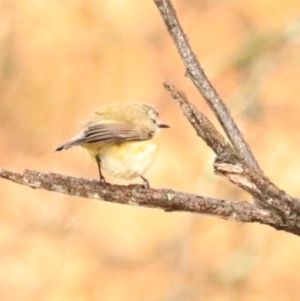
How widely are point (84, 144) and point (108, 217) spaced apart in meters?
3.13

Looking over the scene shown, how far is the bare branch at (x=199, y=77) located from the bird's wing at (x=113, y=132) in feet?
1.25

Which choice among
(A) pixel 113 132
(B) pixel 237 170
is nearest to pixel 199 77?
(B) pixel 237 170

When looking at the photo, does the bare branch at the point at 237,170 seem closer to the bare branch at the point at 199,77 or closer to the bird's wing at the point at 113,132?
the bare branch at the point at 199,77

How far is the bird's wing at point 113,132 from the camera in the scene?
1723 millimetres

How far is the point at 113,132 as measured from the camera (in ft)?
5.90

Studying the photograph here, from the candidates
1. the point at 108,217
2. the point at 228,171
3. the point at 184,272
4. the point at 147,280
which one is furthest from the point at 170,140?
the point at 228,171

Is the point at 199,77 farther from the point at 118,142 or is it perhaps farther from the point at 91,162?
the point at 91,162

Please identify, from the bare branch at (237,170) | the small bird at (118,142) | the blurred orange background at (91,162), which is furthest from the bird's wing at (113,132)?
the blurred orange background at (91,162)

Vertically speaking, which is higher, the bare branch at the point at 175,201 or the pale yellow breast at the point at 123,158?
the pale yellow breast at the point at 123,158

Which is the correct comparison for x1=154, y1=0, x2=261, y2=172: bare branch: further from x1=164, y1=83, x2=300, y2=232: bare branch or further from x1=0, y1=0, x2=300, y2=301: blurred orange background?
x1=0, y1=0, x2=300, y2=301: blurred orange background

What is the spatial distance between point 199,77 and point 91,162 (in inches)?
111

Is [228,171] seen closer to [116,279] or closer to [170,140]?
[116,279]

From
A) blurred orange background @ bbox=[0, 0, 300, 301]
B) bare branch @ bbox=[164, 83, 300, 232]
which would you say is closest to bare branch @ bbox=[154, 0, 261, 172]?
bare branch @ bbox=[164, 83, 300, 232]

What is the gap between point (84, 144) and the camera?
173 centimetres
